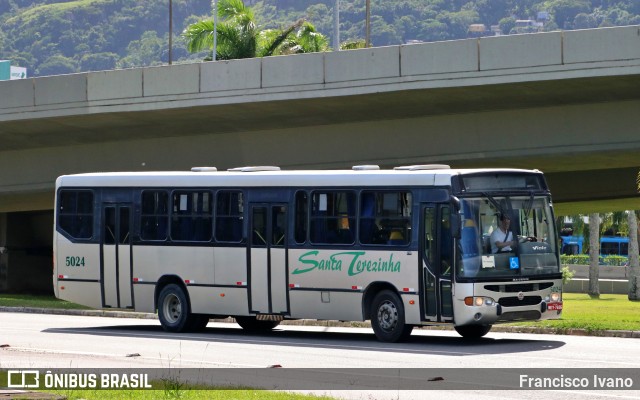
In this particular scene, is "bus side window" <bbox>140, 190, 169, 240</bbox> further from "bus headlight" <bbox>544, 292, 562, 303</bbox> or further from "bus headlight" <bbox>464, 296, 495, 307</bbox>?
"bus headlight" <bbox>544, 292, 562, 303</bbox>

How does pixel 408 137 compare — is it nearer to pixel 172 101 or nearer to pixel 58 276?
pixel 172 101

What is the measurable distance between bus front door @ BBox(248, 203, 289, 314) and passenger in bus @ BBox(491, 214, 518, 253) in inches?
163

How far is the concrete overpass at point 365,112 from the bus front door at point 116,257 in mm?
8471

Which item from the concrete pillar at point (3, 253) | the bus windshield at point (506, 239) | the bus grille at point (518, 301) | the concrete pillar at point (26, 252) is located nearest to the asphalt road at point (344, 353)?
the bus grille at point (518, 301)

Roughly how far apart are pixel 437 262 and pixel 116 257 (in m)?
7.55

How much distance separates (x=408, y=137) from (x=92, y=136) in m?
A: 11.3

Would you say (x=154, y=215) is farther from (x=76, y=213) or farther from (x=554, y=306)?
(x=554, y=306)

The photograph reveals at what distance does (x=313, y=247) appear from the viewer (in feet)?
72.9

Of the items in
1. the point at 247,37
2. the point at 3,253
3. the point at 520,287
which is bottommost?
the point at 520,287

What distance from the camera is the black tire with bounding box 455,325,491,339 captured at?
2181 centimetres

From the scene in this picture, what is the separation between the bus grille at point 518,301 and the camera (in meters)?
20.2

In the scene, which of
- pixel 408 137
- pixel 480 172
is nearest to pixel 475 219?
pixel 480 172

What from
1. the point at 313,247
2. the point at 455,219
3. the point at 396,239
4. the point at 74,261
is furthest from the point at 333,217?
the point at 74,261

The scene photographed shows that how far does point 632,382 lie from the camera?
46.7ft
